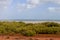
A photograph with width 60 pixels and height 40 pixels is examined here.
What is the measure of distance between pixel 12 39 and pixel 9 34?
400 centimetres

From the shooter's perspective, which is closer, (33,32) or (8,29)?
(33,32)

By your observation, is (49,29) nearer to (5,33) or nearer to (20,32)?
(20,32)

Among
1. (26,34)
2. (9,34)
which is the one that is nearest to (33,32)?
(26,34)

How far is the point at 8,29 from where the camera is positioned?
95.7 ft

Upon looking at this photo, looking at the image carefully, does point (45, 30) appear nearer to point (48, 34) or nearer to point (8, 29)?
point (48, 34)

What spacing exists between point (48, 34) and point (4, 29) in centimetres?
551

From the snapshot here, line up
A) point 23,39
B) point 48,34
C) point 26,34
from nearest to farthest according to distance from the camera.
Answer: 1. point 23,39
2. point 26,34
3. point 48,34

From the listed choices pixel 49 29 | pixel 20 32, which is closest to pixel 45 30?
pixel 49 29

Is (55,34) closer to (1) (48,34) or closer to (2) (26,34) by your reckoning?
(1) (48,34)

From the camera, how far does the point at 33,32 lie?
A: 2673 centimetres

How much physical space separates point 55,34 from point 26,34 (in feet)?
13.0

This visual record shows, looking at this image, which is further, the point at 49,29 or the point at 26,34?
the point at 49,29

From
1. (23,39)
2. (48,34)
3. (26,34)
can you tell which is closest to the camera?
(23,39)

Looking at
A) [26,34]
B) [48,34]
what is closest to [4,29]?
[26,34]
